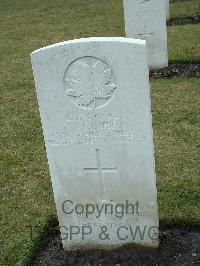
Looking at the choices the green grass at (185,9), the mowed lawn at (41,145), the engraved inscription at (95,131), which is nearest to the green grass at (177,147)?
the mowed lawn at (41,145)

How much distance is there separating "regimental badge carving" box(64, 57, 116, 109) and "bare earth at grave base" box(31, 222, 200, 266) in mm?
1332

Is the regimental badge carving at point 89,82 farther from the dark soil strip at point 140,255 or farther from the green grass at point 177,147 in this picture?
the green grass at point 177,147

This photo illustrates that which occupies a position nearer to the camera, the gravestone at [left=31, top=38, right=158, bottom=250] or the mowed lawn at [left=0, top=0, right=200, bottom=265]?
the gravestone at [left=31, top=38, right=158, bottom=250]

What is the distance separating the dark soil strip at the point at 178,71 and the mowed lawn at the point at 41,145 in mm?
316

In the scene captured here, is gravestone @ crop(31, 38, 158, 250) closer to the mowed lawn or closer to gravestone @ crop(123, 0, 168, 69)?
the mowed lawn

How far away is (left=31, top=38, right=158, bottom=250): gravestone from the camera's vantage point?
12.0 ft

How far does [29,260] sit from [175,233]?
4.33ft

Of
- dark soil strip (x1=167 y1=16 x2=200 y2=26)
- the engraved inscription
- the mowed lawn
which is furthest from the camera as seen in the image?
dark soil strip (x1=167 y1=16 x2=200 y2=26)

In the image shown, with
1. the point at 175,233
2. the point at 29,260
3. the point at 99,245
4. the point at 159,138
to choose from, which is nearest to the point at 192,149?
the point at 159,138

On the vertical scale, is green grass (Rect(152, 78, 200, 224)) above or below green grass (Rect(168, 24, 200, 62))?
below

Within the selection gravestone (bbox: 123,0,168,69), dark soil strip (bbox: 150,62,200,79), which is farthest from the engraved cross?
gravestone (bbox: 123,0,168,69)

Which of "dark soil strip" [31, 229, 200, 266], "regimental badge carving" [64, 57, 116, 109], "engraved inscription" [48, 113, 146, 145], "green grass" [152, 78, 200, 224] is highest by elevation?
"regimental badge carving" [64, 57, 116, 109]

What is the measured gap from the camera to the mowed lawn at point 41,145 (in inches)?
190

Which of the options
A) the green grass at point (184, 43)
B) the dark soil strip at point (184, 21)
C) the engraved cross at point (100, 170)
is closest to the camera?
the engraved cross at point (100, 170)
